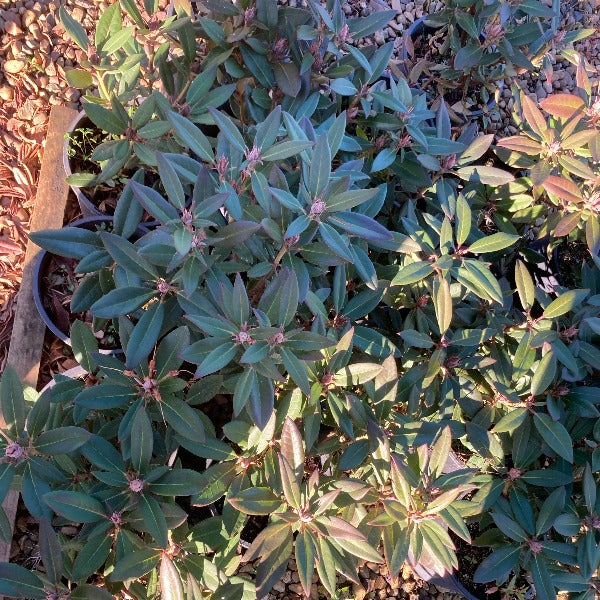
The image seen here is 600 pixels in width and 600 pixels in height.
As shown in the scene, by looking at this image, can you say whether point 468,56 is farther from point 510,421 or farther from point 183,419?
point 183,419

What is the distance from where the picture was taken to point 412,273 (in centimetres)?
143

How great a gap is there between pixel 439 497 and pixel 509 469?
0.49 metres

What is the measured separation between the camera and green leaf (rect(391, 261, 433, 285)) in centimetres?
142

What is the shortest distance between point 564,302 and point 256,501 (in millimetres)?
925

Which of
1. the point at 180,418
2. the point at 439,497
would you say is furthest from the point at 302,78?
the point at 439,497

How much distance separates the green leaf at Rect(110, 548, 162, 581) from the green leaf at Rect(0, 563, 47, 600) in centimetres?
14

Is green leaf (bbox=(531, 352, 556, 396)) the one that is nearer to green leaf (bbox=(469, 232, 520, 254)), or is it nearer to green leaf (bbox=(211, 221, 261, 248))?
green leaf (bbox=(469, 232, 520, 254))

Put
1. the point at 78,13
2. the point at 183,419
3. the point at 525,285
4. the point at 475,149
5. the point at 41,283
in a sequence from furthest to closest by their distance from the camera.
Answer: the point at 78,13
the point at 41,283
the point at 475,149
the point at 525,285
the point at 183,419

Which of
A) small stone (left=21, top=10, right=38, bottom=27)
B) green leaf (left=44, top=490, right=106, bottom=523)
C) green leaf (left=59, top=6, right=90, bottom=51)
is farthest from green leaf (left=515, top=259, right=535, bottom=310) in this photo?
small stone (left=21, top=10, right=38, bottom=27)

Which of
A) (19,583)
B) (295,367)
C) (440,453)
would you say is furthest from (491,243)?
(19,583)

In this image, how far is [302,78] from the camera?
5.26ft

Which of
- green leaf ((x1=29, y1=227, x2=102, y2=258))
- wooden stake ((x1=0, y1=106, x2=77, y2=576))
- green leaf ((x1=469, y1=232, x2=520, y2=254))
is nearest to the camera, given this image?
green leaf ((x1=29, y1=227, x2=102, y2=258))

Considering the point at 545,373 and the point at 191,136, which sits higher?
the point at 191,136

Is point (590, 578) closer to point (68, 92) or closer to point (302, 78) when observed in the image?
point (302, 78)
